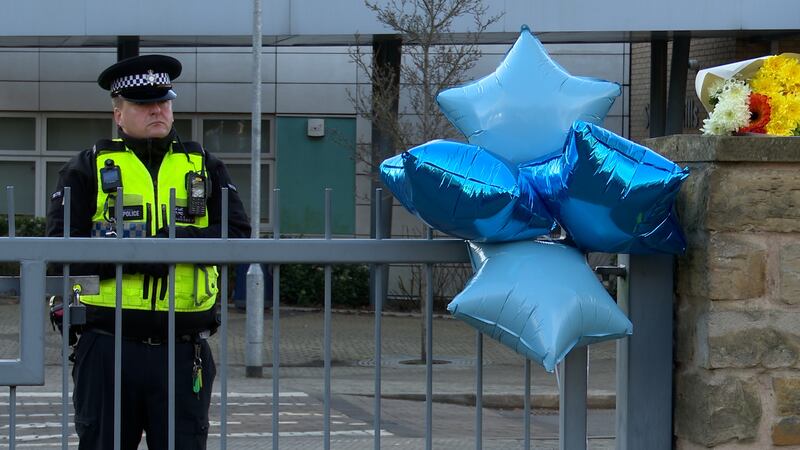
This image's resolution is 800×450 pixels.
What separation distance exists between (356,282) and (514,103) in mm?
14262

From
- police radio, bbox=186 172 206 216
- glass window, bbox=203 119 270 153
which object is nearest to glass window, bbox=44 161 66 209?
glass window, bbox=203 119 270 153

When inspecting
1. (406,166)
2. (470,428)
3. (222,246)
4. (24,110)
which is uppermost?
(24,110)

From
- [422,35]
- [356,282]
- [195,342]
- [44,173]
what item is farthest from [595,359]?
[44,173]

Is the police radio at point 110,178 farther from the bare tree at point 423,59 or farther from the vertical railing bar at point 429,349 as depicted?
the bare tree at point 423,59

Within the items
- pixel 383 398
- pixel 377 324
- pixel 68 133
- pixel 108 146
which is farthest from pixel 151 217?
pixel 68 133

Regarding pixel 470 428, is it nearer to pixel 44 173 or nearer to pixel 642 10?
pixel 642 10

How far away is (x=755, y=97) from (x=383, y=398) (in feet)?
25.2

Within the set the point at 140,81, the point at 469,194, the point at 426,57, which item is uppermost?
the point at 426,57

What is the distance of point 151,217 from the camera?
3654 millimetres

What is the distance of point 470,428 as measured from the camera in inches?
359

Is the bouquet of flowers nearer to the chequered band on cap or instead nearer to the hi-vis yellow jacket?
the hi-vis yellow jacket

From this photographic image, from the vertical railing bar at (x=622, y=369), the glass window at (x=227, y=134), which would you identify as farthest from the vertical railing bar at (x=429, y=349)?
the glass window at (x=227, y=134)

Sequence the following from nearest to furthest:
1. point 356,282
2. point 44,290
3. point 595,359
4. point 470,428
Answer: point 44,290 → point 470,428 → point 595,359 → point 356,282

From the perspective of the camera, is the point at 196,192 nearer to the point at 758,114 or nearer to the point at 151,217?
the point at 151,217
